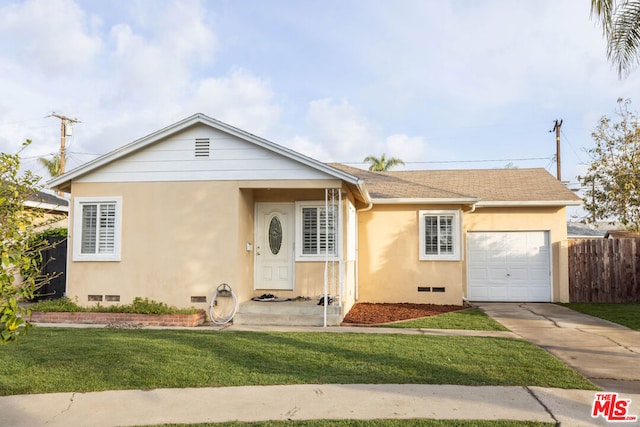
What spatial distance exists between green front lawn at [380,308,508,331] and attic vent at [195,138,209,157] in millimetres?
5259

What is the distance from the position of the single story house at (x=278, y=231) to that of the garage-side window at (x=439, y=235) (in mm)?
28

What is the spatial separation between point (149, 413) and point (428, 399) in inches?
111

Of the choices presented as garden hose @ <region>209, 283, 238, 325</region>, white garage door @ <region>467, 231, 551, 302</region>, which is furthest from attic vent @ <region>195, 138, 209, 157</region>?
white garage door @ <region>467, 231, 551, 302</region>

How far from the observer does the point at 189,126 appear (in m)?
11.1

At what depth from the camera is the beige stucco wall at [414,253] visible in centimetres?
1397

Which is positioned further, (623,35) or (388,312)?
(388,312)

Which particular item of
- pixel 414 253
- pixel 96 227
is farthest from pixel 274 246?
pixel 414 253

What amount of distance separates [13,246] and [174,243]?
22.3 ft

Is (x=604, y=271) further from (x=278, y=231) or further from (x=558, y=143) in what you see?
(x=558, y=143)

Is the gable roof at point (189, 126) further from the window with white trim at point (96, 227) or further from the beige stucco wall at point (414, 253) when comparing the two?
the beige stucco wall at point (414, 253)

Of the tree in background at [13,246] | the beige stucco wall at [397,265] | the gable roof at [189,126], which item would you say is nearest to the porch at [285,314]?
the gable roof at [189,126]

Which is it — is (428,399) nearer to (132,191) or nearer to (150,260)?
(150,260)

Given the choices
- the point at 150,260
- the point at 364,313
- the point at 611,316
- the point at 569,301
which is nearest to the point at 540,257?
the point at 569,301

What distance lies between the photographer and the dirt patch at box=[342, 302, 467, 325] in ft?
36.2
